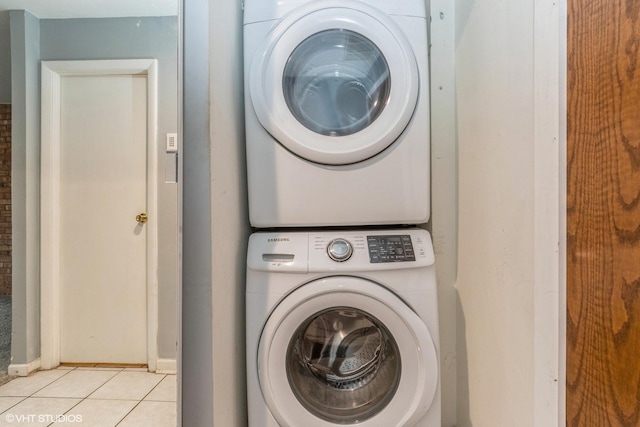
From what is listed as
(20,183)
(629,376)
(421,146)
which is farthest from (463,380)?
(20,183)

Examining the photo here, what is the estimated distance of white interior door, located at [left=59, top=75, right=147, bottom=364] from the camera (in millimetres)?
1981

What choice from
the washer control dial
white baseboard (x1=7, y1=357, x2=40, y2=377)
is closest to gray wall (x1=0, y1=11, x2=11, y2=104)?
white baseboard (x1=7, y1=357, x2=40, y2=377)

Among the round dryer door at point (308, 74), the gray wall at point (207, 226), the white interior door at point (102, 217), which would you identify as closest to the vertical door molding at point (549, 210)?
the round dryer door at point (308, 74)

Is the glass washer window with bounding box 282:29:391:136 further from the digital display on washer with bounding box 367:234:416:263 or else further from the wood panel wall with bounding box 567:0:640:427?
the wood panel wall with bounding box 567:0:640:427

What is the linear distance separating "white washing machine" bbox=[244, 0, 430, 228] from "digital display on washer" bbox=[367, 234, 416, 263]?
0.07 m

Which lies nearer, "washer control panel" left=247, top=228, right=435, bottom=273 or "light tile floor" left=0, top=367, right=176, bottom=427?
"washer control panel" left=247, top=228, right=435, bottom=273

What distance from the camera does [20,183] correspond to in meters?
1.96

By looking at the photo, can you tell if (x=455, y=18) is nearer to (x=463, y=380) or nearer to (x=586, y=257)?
(x=586, y=257)

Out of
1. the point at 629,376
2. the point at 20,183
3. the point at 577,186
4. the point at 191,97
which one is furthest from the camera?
the point at 20,183

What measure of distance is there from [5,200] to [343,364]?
7.00ft

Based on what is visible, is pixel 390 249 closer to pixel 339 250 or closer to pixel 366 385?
pixel 339 250

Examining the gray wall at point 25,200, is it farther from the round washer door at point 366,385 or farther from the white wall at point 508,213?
the white wall at point 508,213

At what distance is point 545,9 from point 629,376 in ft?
2.41

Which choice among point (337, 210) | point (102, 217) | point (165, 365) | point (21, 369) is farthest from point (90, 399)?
point (337, 210)
